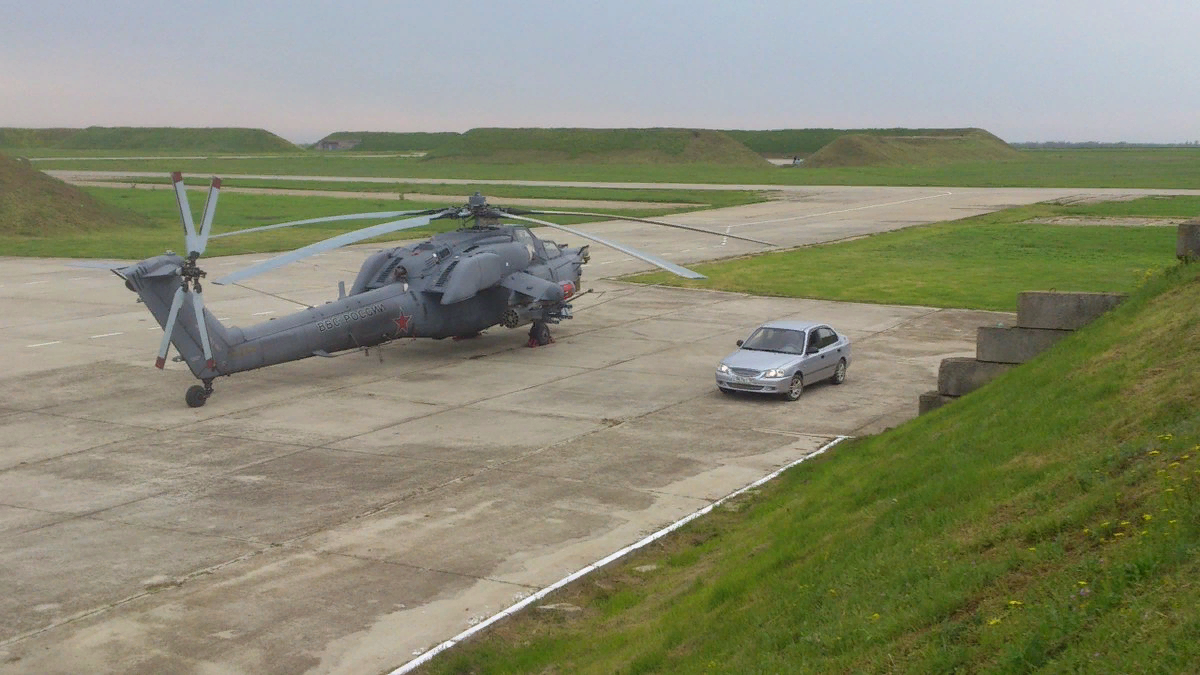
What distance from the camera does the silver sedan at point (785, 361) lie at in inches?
871

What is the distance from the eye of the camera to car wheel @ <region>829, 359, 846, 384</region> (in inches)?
935

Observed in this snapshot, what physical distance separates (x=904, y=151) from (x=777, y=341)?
127 metres

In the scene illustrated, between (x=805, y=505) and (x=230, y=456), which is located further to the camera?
(x=230, y=456)

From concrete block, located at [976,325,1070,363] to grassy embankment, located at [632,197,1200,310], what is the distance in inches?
570

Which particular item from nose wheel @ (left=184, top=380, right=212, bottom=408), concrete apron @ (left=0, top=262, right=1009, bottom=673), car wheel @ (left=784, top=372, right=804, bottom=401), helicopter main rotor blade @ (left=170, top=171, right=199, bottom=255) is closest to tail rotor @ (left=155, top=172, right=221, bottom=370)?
helicopter main rotor blade @ (left=170, top=171, right=199, bottom=255)

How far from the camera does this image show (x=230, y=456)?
1848 cm

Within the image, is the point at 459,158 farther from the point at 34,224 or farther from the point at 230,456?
the point at 230,456

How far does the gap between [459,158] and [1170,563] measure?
140134mm

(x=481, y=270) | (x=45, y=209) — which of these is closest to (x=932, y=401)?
(x=481, y=270)

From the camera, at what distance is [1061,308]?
16.5 metres

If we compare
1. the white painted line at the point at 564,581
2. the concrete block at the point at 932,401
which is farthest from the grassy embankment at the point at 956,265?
the white painted line at the point at 564,581

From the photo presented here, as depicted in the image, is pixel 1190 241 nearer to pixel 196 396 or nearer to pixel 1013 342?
pixel 1013 342

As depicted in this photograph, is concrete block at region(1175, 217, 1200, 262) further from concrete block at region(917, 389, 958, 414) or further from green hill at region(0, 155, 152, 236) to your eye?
green hill at region(0, 155, 152, 236)

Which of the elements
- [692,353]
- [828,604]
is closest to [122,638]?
[828,604]
